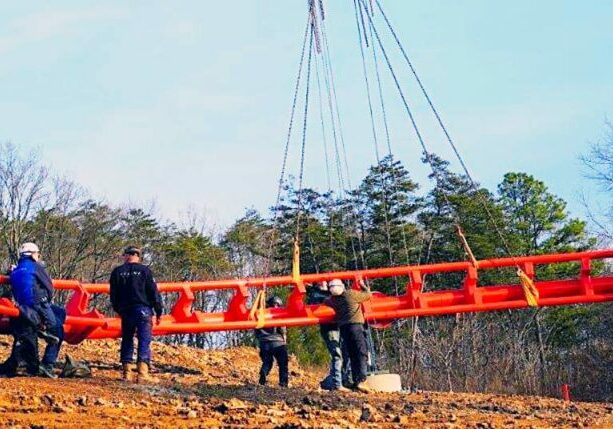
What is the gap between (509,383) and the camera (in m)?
34.6

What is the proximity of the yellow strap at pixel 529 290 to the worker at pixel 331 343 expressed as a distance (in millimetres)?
2948

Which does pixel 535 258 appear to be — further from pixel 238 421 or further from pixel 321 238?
pixel 321 238

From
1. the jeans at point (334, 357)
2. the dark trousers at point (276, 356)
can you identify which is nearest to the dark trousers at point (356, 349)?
the jeans at point (334, 357)

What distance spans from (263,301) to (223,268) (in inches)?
1409

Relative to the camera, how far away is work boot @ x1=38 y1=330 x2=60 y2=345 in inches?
473

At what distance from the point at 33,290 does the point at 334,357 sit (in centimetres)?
442

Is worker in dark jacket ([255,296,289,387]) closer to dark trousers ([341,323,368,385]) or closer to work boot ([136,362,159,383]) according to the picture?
dark trousers ([341,323,368,385])

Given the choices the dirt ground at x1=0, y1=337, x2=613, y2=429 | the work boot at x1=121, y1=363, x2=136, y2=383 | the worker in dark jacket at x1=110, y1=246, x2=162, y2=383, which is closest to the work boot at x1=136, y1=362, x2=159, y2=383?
→ the worker in dark jacket at x1=110, y1=246, x2=162, y2=383

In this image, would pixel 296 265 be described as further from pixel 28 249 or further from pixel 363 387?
pixel 28 249

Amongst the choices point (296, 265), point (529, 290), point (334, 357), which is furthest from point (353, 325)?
point (529, 290)

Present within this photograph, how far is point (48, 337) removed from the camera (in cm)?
1203

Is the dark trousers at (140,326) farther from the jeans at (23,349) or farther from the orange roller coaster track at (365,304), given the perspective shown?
the orange roller coaster track at (365,304)

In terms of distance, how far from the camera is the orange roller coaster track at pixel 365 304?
14.2 metres

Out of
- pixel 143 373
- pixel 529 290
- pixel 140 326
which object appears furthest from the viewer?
pixel 529 290
